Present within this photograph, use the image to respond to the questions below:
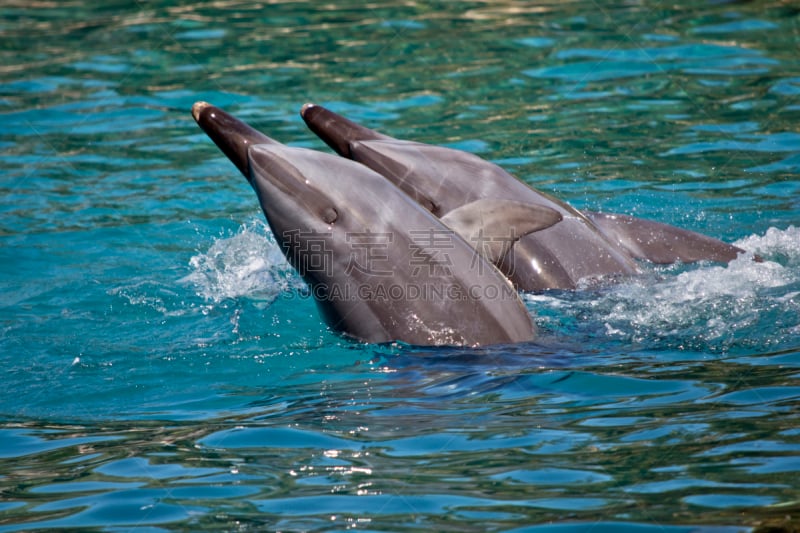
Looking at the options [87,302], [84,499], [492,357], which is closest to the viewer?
[84,499]

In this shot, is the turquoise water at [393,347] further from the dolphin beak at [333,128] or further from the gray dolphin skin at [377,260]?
the dolphin beak at [333,128]

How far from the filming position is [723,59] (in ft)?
44.7

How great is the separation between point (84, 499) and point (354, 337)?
7.24ft

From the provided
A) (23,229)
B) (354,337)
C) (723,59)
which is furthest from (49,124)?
(723,59)

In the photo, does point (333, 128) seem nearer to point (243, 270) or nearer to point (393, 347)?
point (243, 270)

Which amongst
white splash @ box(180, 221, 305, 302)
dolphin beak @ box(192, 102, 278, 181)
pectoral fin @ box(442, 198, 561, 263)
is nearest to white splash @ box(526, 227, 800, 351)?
pectoral fin @ box(442, 198, 561, 263)

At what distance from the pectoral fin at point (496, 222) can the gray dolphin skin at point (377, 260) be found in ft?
0.78

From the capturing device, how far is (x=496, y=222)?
649 cm

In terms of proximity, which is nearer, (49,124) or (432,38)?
(49,124)

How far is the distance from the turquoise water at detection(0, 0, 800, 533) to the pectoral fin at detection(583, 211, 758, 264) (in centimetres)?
30

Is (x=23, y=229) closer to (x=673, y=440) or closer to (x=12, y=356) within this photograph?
(x=12, y=356)

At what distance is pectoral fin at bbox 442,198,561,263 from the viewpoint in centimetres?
641

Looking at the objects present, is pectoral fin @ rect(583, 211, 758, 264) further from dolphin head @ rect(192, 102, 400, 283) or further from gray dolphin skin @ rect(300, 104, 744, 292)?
dolphin head @ rect(192, 102, 400, 283)

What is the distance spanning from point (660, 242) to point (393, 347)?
3072mm
